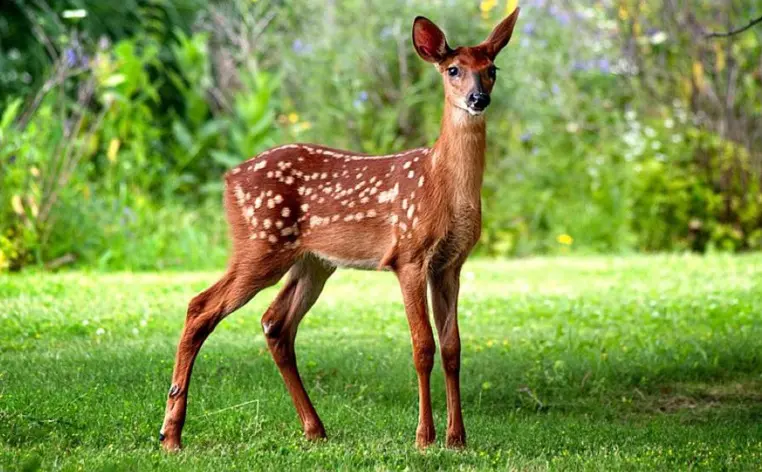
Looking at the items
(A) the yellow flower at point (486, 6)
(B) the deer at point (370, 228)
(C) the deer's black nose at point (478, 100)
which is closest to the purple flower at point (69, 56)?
(A) the yellow flower at point (486, 6)

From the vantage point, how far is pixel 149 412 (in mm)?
6273

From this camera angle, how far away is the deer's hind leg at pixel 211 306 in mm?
5906

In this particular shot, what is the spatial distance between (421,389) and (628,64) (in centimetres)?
937

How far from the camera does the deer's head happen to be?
582 cm

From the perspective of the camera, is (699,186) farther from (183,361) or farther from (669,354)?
(183,361)

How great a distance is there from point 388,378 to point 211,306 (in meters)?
1.72

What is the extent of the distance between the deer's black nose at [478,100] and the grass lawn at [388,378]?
5.07 ft

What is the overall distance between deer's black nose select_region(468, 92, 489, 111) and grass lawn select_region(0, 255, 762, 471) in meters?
1.54

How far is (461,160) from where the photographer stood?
593 cm

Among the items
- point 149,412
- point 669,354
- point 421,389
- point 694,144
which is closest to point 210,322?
point 149,412

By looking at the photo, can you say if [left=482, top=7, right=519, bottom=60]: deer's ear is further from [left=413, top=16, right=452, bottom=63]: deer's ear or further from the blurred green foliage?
the blurred green foliage

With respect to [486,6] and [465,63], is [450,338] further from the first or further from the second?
[486,6]

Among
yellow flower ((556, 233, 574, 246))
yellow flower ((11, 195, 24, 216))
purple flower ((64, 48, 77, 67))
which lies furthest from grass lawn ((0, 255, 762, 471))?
yellow flower ((556, 233, 574, 246))

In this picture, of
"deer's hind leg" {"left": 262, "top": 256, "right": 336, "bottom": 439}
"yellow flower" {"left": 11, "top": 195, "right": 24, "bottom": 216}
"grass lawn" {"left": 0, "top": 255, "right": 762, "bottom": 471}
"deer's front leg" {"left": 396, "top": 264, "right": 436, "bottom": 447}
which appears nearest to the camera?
"grass lawn" {"left": 0, "top": 255, "right": 762, "bottom": 471}
